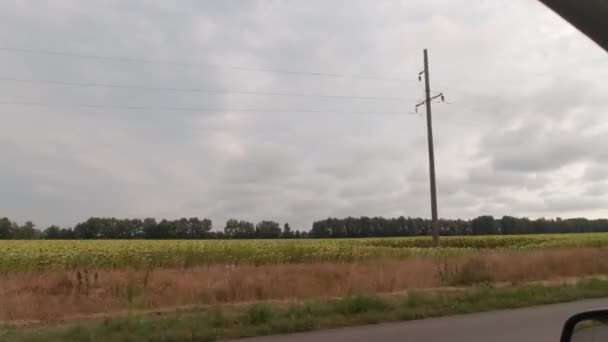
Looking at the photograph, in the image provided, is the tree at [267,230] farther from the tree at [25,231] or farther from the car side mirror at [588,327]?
the car side mirror at [588,327]

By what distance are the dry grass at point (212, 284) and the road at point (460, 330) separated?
494 cm

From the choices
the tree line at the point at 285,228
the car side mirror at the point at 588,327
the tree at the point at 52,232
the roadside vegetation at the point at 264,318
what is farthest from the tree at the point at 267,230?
the car side mirror at the point at 588,327

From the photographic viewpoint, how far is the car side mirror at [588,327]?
7.98 feet

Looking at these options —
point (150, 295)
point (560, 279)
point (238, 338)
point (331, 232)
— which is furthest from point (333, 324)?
point (331, 232)

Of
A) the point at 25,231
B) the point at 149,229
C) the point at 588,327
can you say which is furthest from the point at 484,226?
the point at 588,327

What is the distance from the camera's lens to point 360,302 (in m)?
11.2

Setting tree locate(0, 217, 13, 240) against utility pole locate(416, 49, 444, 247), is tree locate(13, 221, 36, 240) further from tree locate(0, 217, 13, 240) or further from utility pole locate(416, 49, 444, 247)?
utility pole locate(416, 49, 444, 247)

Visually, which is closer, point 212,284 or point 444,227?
point 212,284

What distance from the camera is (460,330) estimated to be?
9.02 m

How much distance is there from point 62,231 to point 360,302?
7495 cm

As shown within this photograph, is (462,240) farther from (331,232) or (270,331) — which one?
(270,331)

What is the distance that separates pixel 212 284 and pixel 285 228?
64799 millimetres

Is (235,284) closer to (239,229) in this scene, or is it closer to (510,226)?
(239,229)

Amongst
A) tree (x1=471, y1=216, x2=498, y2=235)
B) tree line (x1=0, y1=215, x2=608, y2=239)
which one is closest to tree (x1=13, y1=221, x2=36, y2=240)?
tree line (x1=0, y1=215, x2=608, y2=239)
